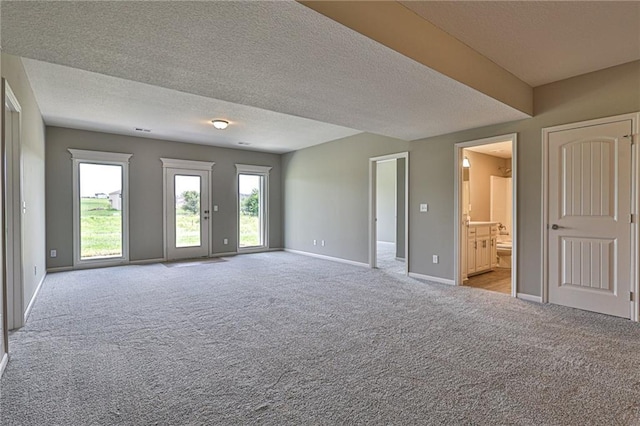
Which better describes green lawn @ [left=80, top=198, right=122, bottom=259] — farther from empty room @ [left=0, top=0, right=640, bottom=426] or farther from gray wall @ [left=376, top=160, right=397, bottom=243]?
gray wall @ [left=376, top=160, right=397, bottom=243]

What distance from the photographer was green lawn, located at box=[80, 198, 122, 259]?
20.4 ft

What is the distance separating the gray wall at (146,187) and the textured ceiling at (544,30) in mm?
6198

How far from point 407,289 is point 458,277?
0.86 m

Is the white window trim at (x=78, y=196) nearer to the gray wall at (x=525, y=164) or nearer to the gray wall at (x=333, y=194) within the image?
the gray wall at (x=333, y=194)

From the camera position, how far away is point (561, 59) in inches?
129

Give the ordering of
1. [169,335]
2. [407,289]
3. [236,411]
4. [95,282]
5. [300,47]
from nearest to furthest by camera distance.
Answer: [236,411] < [300,47] < [169,335] < [407,289] < [95,282]

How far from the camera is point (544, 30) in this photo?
8.98 ft

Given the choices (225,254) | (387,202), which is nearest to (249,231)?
(225,254)

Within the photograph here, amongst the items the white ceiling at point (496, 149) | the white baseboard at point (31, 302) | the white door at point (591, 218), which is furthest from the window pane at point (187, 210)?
the white door at point (591, 218)

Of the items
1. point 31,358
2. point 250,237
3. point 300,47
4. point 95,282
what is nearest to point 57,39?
point 300,47

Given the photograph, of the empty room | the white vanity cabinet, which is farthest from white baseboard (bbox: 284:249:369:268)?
the white vanity cabinet

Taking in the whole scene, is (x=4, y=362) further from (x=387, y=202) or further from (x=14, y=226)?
(x=387, y=202)

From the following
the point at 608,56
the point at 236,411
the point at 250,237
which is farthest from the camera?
the point at 250,237

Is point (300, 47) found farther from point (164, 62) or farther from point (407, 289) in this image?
point (407, 289)
